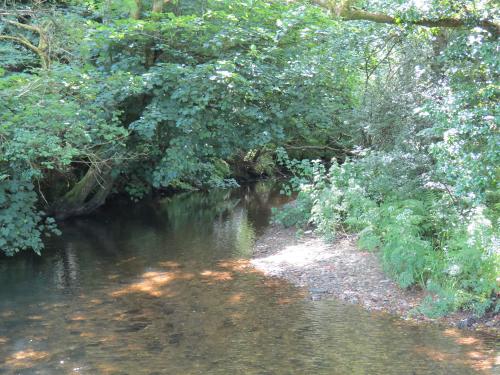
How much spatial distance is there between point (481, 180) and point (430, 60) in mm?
5675

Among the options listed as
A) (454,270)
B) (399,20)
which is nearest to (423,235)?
(454,270)

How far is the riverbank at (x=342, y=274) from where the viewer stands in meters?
8.19

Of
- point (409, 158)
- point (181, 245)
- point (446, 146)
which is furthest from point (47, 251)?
point (446, 146)

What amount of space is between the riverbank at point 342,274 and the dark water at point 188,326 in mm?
343

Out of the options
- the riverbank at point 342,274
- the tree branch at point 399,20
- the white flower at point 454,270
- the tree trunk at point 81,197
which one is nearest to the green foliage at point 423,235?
the white flower at point 454,270

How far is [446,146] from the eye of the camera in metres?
7.47

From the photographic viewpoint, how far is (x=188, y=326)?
7.89 m

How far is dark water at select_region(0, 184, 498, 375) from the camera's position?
258 inches

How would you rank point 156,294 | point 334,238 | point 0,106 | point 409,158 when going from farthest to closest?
point 334,238, point 409,158, point 0,106, point 156,294

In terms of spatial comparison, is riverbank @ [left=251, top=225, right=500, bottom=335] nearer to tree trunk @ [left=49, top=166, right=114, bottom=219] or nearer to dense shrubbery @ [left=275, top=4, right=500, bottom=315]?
dense shrubbery @ [left=275, top=4, right=500, bottom=315]

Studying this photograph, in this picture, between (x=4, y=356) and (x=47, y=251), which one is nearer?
(x=4, y=356)

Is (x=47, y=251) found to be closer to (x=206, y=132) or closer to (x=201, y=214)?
(x=206, y=132)

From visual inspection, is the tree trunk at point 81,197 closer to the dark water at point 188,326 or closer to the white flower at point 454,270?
the dark water at point 188,326

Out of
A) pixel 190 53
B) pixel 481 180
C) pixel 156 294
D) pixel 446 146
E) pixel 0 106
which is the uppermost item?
pixel 190 53
